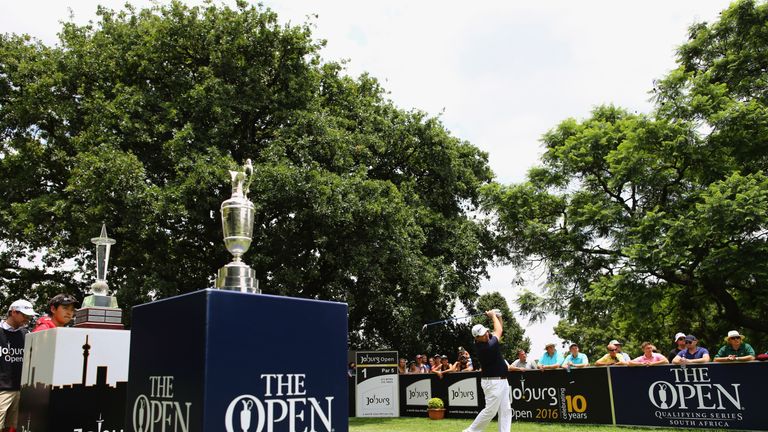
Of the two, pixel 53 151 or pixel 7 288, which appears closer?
pixel 53 151

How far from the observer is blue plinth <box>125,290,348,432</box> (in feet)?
10.00

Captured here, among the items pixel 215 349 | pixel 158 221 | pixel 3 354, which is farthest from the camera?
pixel 158 221

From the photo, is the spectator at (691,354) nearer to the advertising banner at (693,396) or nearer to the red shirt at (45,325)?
the advertising banner at (693,396)

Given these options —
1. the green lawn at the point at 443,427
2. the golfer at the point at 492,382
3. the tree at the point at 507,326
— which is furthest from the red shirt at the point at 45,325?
the tree at the point at 507,326

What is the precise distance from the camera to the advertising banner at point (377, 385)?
1928 centimetres

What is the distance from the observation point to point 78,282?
76.7ft

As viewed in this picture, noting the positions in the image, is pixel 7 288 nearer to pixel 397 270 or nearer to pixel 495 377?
pixel 397 270

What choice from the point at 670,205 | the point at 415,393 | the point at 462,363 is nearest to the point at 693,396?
the point at 462,363

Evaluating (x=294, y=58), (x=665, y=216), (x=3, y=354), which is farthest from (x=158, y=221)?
(x=665, y=216)

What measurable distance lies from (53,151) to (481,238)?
19.0m

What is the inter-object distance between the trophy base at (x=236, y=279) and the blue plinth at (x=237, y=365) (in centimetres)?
37

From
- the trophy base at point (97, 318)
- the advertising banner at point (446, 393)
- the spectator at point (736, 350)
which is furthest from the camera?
the advertising banner at point (446, 393)

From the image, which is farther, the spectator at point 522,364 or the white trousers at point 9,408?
the spectator at point 522,364

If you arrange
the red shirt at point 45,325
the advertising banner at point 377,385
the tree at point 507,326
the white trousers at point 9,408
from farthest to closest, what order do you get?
the tree at point 507,326 < the advertising banner at point 377,385 < the red shirt at point 45,325 < the white trousers at point 9,408
